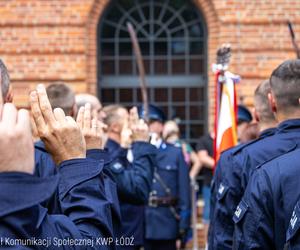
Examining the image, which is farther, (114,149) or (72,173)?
(114,149)

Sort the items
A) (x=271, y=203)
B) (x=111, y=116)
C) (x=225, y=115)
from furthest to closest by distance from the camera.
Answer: (x=225, y=115), (x=111, y=116), (x=271, y=203)

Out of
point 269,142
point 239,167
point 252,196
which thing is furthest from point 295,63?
point 252,196

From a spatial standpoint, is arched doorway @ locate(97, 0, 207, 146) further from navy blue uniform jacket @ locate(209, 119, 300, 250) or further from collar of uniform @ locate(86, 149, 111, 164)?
collar of uniform @ locate(86, 149, 111, 164)

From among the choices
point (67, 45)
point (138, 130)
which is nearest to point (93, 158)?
point (138, 130)

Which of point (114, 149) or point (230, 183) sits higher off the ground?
point (114, 149)

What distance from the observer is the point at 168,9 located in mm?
8711

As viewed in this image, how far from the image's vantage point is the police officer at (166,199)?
668 centimetres

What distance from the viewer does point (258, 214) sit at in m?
2.60

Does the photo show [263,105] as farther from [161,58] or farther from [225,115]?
[161,58]

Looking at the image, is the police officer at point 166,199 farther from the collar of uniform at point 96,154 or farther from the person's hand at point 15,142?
the person's hand at point 15,142

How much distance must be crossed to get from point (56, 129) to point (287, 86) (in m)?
1.61

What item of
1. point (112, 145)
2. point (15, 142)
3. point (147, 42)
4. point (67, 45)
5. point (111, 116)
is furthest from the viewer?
point (147, 42)

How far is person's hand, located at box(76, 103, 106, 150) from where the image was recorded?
2.28 metres

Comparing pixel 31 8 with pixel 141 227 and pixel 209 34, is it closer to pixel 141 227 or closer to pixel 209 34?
pixel 209 34
